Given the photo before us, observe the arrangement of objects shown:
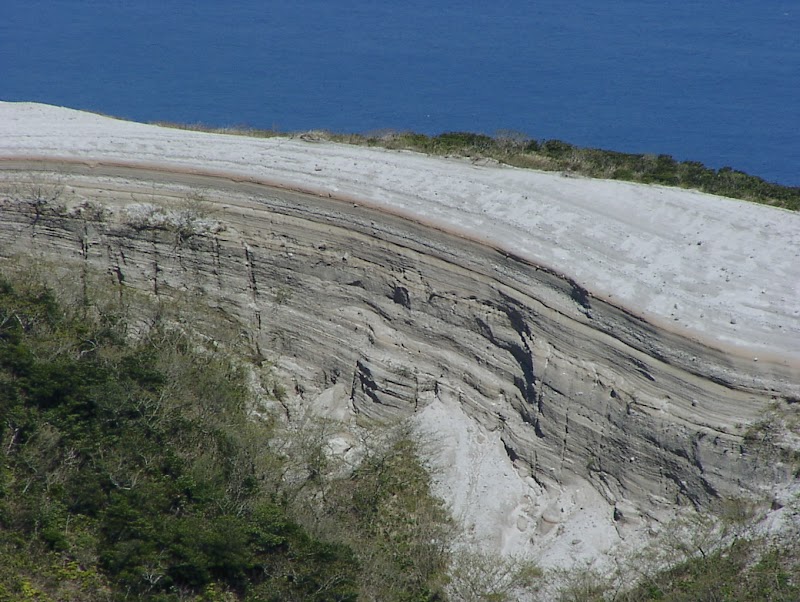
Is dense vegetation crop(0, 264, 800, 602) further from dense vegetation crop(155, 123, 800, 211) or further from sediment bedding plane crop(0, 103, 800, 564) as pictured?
dense vegetation crop(155, 123, 800, 211)

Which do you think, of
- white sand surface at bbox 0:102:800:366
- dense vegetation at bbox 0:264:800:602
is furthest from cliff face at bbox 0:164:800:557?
dense vegetation at bbox 0:264:800:602

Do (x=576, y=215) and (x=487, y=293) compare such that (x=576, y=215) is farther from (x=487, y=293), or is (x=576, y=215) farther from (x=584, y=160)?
(x=584, y=160)

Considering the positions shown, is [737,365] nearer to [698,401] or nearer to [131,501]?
[698,401]

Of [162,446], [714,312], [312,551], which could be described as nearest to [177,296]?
[162,446]

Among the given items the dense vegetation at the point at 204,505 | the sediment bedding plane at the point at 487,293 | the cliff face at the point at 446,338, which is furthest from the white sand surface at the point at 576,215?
the dense vegetation at the point at 204,505

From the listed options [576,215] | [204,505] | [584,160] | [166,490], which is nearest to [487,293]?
[576,215]

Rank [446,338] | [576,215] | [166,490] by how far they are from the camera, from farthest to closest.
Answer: [446,338], [576,215], [166,490]
